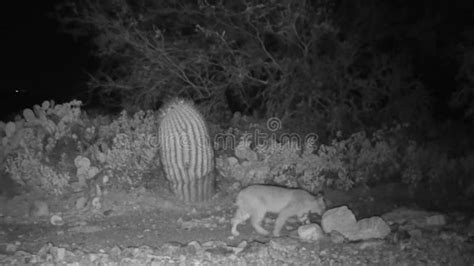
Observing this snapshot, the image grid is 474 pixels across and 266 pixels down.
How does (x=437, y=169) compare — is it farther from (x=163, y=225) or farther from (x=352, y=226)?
(x=163, y=225)

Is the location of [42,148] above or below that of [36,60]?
below

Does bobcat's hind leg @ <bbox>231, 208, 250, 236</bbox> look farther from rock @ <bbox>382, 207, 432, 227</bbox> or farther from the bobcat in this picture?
rock @ <bbox>382, 207, 432, 227</bbox>

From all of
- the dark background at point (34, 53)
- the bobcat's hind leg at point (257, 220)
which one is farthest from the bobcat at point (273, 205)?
the dark background at point (34, 53)

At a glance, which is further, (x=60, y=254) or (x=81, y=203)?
(x=81, y=203)

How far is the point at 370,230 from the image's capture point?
6.18 metres

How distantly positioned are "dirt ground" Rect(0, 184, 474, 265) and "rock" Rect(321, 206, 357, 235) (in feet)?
0.92

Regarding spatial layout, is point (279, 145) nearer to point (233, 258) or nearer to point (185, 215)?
point (185, 215)

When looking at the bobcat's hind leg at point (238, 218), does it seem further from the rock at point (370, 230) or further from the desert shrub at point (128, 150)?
the desert shrub at point (128, 150)

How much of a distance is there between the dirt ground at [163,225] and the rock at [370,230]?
108 millimetres

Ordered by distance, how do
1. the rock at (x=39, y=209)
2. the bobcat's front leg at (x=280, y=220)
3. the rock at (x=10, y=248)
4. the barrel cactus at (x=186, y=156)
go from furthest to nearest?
the barrel cactus at (x=186, y=156), the rock at (x=39, y=209), the bobcat's front leg at (x=280, y=220), the rock at (x=10, y=248)

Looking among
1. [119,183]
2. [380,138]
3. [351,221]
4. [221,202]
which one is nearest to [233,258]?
[351,221]

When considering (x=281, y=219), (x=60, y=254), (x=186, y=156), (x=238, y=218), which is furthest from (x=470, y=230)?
(x=60, y=254)

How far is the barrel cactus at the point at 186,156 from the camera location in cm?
755

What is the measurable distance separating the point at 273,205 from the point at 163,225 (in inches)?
47.3
